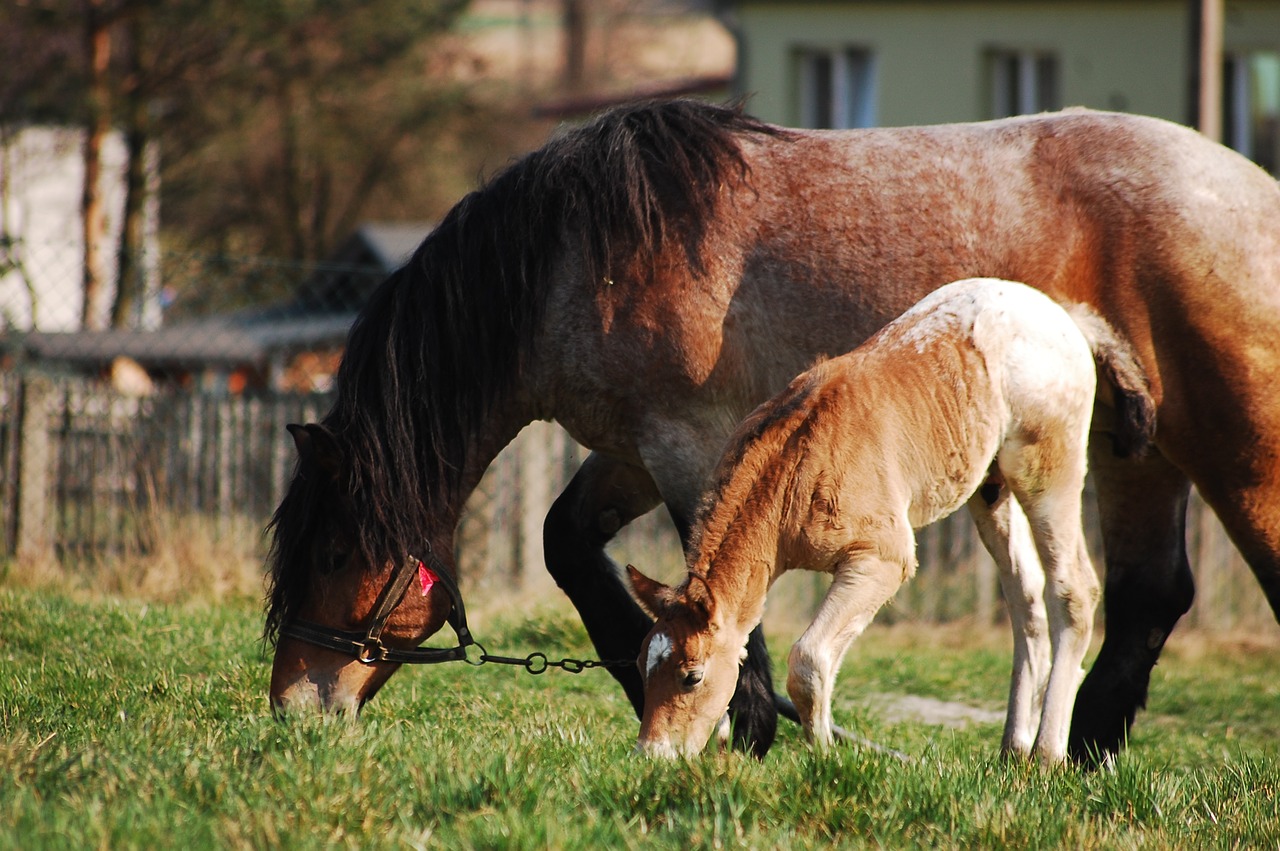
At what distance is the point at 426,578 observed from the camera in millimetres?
4289

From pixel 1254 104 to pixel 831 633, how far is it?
15774mm

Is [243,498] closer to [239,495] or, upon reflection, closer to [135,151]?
[239,495]

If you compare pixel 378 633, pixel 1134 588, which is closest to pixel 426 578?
pixel 378 633

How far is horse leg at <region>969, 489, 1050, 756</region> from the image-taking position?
161 inches

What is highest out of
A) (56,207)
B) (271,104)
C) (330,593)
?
(271,104)

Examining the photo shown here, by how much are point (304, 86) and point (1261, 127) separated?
15.8 meters

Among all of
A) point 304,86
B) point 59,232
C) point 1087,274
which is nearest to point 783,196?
point 1087,274

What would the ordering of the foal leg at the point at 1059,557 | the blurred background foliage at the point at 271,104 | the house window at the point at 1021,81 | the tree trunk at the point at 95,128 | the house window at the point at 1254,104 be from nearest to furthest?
the foal leg at the point at 1059,557 → the house window at the point at 1254,104 → the house window at the point at 1021,81 → the tree trunk at the point at 95,128 → the blurred background foliage at the point at 271,104

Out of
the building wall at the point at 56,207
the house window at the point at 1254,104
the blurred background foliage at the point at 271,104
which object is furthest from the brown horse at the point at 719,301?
the building wall at the point at 56,207

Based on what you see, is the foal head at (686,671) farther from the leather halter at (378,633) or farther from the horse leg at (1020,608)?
the horse leg at (1020,608)

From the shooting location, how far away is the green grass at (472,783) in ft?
9.02

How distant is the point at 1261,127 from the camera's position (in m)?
16.9

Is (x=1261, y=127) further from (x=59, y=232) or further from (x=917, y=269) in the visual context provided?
(x=59, y=232)

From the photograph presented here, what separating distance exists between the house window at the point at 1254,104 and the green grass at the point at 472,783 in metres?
13.9
